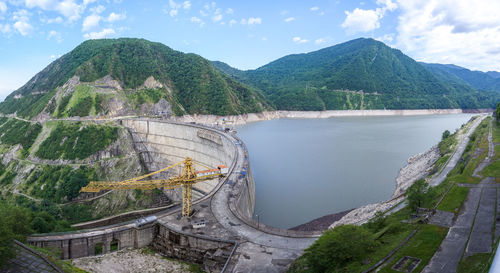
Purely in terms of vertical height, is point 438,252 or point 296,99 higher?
point 296,99

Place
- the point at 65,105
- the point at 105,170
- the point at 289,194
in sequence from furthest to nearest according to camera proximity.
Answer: the point at 65,105, the point at 105,170, the point at 289,194

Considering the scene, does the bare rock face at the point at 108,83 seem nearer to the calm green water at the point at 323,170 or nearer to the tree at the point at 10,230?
the calm green water at the point at 323,170

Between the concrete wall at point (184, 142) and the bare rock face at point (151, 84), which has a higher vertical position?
the bare rock face at point (151, 84)

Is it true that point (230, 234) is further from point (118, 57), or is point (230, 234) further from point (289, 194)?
point (118, 57)

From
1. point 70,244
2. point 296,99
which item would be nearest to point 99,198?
point 70,244

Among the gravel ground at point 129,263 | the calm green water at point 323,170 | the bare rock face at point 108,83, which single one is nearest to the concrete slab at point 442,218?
the calm green water at point 323,170
